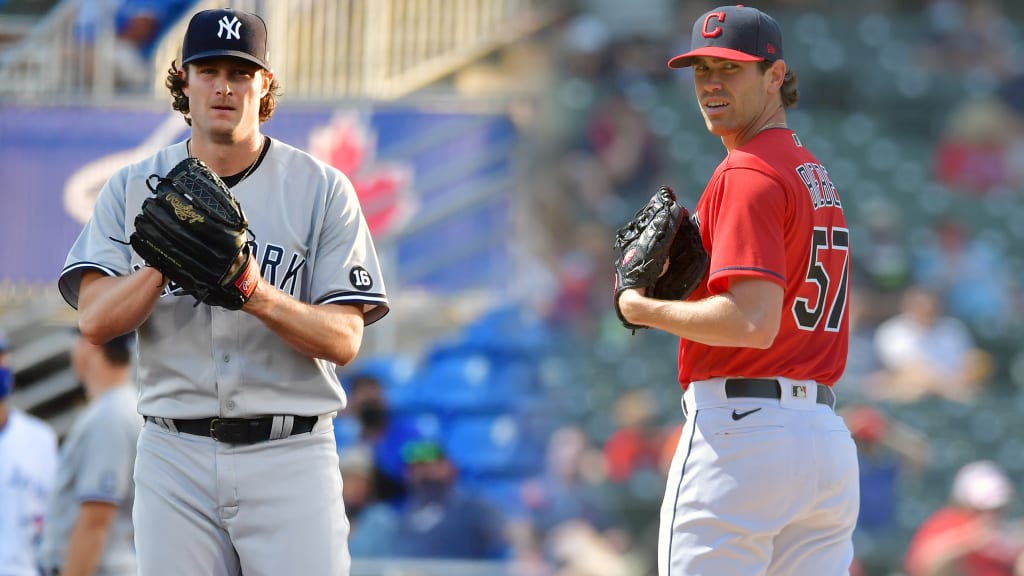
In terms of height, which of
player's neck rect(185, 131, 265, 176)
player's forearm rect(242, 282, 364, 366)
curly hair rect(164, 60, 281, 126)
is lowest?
player's forearm rect(242, 282, 364, 366)

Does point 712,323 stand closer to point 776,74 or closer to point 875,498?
point 776,74

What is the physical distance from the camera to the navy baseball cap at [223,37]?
2902 millimetres

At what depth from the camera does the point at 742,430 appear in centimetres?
298

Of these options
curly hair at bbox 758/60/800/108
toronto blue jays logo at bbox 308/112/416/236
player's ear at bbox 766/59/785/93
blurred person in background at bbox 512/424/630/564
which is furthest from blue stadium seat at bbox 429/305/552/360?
player's ear at bbox 766/59/785/93

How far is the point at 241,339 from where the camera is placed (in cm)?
292

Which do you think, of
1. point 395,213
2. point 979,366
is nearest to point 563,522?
point 395,213

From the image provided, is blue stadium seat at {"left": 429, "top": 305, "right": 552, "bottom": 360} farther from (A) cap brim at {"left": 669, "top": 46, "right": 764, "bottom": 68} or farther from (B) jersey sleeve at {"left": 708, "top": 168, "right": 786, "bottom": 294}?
(B) jersey sleeve at {"left": 708, "top": 168, "right": 786, "bottom": 294}

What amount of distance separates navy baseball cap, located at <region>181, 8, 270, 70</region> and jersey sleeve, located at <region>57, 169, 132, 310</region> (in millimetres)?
330

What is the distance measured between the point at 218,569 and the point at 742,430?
1146 mm

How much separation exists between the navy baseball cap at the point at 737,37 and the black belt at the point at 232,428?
1.22 meters

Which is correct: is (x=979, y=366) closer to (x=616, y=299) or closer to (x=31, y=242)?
(x=31, y=242)

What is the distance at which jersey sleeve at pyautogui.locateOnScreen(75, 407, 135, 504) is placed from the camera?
14.5ft

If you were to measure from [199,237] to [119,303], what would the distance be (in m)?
0.27

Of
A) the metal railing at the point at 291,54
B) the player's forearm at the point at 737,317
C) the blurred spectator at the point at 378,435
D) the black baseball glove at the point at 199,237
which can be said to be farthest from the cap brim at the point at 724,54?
the metal railing at the point at 291,54
